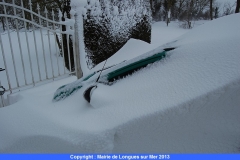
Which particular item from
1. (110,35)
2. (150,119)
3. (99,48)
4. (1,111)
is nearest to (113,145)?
(150,119)

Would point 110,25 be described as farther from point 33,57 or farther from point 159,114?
point 159,114

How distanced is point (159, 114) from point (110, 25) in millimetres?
4794

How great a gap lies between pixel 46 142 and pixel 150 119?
2.74 ft

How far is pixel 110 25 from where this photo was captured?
580 centimetres

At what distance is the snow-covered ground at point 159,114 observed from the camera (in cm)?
132

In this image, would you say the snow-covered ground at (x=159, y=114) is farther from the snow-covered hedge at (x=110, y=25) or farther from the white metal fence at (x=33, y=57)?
the snow-covered hedge at (x=110, y=25)

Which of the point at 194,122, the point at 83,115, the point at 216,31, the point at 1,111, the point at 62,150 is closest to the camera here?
the point at 194,122

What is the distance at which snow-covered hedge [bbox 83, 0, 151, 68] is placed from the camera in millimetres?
5167

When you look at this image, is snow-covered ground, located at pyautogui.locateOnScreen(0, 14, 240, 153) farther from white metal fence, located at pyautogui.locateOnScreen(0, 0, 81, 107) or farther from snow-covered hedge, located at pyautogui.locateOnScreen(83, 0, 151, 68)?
snow-covered hedge, located at pyautogui.locateOnScreen(83, 0, 151, 68)

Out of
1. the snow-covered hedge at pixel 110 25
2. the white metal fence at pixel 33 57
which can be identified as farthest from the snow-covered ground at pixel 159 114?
the snow-covered hedge at pixel 110 25

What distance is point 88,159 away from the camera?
1.36m

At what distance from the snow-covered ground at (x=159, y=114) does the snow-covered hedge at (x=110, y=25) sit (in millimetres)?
3546

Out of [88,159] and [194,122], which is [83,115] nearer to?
[88,159]

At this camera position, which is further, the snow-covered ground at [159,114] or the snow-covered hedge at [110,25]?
the snow-covered hedge at [110,25]
